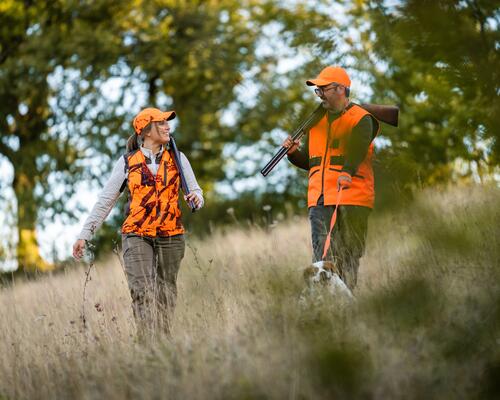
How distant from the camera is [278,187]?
19.4m

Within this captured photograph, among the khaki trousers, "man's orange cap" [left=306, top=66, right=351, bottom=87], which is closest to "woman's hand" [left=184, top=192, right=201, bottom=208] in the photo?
the khaki trousers

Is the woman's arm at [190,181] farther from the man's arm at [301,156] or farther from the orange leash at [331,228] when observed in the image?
the orange leash at [331,228]

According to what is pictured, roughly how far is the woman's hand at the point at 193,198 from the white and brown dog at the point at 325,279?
118cm

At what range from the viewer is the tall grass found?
282 centimetres

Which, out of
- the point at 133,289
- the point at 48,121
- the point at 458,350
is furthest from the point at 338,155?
the point at 48,121

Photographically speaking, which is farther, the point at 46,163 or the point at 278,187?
the point at 278,187

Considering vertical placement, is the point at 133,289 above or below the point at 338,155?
below

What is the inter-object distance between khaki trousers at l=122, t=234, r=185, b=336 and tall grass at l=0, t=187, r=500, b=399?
0.15 m

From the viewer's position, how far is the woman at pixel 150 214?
5457 millimetres

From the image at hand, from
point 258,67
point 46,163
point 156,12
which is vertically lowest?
point 46,163

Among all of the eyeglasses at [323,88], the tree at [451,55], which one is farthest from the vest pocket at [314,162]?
the tree at [451,55]

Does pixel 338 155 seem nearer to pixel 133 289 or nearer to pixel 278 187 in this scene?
pixel 133 289

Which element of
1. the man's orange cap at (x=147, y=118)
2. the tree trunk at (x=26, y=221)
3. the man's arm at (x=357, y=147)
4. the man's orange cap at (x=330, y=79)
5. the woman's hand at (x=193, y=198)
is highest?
the man's orange cap at (x=330, y=79)

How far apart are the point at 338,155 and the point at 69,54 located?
15.6m
